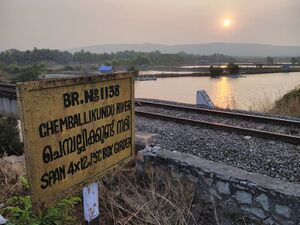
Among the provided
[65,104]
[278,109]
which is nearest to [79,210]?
[65,104]

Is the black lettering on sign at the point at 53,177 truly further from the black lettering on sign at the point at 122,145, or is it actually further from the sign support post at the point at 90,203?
the black lettering on sign at the point at 122,145

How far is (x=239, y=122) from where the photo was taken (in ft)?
30.9

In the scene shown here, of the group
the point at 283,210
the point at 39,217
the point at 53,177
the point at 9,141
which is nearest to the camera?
the point at 53,177

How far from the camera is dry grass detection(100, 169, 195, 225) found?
3.73 meters

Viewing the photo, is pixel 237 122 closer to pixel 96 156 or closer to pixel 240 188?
pixel 240 188

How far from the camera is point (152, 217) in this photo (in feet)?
12.3

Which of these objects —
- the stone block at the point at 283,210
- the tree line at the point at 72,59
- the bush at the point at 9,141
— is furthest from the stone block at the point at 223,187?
the tree line at the point at 72,59

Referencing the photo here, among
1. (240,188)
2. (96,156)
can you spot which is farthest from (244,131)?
(96,156)

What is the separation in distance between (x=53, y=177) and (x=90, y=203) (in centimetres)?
80

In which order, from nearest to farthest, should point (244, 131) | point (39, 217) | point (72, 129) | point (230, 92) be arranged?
point (72, 129) → point (39, 217) → point (244, 131) → point (230, 92)

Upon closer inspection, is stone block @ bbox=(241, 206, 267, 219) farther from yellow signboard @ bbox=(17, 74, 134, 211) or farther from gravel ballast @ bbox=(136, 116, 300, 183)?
yellow signboard @ bbox=(17, 74, 134, 211)

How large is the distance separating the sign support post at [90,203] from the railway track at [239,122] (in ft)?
18.0

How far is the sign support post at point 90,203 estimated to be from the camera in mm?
2916

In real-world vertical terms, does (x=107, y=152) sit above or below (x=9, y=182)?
above
